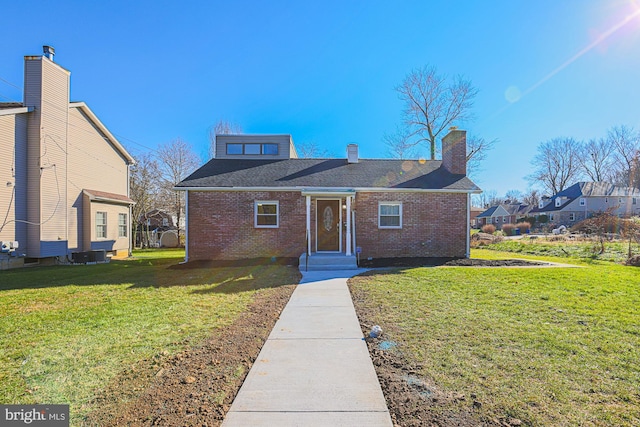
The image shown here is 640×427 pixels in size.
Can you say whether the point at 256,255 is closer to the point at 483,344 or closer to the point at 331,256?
the point at 331,256

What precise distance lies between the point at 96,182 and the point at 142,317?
13.4 meters

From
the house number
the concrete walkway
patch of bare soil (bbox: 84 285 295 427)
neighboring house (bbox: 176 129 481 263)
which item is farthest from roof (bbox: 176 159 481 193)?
patch of bare soil (bbox: 84 285 295 427)

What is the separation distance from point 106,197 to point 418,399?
16.9 meters

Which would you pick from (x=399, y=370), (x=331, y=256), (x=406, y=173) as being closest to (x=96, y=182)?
(x=331, y=256)

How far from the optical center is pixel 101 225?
1524 centimetres

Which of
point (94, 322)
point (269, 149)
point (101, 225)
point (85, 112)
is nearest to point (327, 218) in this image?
point (269, 149)

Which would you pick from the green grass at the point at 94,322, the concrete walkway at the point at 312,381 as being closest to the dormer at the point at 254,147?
the green grass at the point at 94,322

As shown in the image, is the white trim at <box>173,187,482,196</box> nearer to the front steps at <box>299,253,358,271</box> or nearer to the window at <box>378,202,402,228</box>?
the window at <box>378,202,402,228</box>

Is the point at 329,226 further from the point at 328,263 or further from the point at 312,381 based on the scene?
the point at 312,381

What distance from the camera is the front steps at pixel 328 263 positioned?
1062 centimetres

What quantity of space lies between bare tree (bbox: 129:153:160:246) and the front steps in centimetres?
1907

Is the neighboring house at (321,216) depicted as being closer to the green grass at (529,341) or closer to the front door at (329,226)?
the front door at (329,226)

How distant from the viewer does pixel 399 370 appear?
10.9ft

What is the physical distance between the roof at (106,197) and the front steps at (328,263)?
34.8 ft
